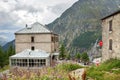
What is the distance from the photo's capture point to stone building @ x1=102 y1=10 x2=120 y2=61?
1124 inches

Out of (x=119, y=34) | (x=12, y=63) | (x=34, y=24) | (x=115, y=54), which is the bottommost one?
(x=12, y=63)

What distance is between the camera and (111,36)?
1212 inches

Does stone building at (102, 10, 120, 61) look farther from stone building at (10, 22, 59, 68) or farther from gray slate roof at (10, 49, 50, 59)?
stone building at (10, 22, 59, 68)

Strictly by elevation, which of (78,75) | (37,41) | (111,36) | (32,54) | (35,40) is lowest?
(32,54)

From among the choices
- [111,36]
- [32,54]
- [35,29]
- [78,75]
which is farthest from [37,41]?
[78,75]

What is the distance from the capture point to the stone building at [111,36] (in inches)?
1124

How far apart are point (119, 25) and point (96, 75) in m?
10.3

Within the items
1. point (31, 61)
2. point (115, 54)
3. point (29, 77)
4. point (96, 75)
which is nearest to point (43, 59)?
point (31, 61)

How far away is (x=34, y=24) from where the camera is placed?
63.6 m

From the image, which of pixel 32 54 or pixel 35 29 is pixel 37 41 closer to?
pixel 35 29

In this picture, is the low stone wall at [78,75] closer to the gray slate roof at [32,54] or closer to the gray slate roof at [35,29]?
the gray slate roof at [32,54]

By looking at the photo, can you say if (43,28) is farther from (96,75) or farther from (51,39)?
(96,75)

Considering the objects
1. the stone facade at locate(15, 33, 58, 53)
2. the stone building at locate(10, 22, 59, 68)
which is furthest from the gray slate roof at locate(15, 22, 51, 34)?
the stone facade at locate(15, 33, 58, 53)

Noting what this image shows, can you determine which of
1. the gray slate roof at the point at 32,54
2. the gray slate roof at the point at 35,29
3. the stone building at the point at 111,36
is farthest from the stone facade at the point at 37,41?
the stone building at the point at 111,36
